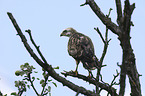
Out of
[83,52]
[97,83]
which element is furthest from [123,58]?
[83,52]

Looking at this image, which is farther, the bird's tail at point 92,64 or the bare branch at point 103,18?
the bird's tail at point 92,64

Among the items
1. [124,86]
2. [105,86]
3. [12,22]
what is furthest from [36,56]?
[105,86]

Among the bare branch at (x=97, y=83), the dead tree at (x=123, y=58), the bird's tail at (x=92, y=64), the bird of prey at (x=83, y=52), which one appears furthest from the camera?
the bird of prey at (x=83, y=52)

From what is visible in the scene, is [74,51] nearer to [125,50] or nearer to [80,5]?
[80,5]

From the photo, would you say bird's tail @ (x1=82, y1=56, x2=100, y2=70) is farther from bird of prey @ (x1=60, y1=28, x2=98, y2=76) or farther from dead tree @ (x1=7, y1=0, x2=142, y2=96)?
dead tree @ (x1=7, y1=0, x2=142, y2=96)

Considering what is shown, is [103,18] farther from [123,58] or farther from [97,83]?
[123,58]

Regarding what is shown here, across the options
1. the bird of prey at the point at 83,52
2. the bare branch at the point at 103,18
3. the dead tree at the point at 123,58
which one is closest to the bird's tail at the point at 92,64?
the bird of prey at the point at 83,52

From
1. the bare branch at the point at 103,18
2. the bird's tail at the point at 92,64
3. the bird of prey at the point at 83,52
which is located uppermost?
the bare branch at the point at 103,18

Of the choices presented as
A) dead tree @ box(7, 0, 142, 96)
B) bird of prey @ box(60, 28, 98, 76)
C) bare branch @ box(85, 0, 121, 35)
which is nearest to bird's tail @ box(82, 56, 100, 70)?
bird of prey @ box(60, 28, 98, 76)

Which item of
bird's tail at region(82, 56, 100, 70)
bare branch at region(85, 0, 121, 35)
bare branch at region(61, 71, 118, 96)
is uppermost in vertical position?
bare branch at region(85, 0, 121, 35)

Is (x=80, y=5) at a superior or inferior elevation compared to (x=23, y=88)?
superior

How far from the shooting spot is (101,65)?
6.48 metres

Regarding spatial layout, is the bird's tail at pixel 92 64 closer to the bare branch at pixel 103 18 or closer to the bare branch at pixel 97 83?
the bare branch at pixel 97 83

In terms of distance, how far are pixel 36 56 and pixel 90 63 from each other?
3.26 metres
